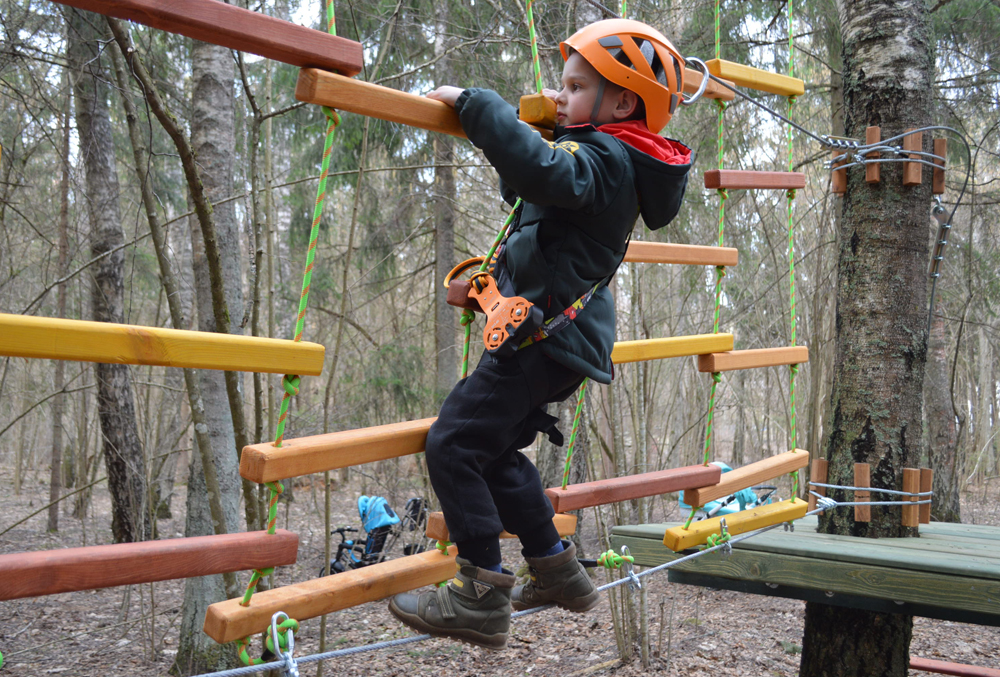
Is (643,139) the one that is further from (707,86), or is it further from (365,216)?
(365,216)

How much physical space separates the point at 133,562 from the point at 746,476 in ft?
7.25

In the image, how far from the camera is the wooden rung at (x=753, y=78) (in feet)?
9.62

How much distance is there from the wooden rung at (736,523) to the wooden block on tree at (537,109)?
151 cm

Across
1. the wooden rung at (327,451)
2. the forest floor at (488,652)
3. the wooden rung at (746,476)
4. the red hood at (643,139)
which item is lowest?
the forest floor at (488,652)

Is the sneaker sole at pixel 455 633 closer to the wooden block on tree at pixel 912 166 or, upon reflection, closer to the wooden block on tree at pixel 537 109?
the wooden block on tree at pixel 537 109

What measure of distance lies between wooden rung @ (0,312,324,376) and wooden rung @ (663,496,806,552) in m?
1.62

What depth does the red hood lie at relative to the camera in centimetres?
188


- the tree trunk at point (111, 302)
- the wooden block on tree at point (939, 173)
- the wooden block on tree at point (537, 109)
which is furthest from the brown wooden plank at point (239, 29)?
the tree trunk at point (111, 302)

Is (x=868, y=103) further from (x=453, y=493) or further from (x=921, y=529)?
(x=453, y=493)

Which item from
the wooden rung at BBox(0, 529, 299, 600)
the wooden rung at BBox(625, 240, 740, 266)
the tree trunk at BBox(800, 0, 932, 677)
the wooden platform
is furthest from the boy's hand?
the tree trunk at BBox(800, 0, 932, 677)

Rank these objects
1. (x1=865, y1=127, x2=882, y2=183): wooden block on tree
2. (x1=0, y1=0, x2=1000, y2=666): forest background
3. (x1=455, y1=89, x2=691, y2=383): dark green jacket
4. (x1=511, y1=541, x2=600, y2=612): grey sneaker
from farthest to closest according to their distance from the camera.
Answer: (x1=0, y1=0, x2=1000, y2=666): forest background < (x1=865, y1=127, x2=882, y2=183): wooden block on tree < (x1=511, y1=541, x2=600, y2=612): grey sneaker < (x1=455, y1=89, x2=691, y2=383): dark green jacket

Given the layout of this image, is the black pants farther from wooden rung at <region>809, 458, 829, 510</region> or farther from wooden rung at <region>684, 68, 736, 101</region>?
wooden rung at <region>809, 458, 829, 510</region>

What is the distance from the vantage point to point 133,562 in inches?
57.7

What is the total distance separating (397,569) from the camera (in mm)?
1881
